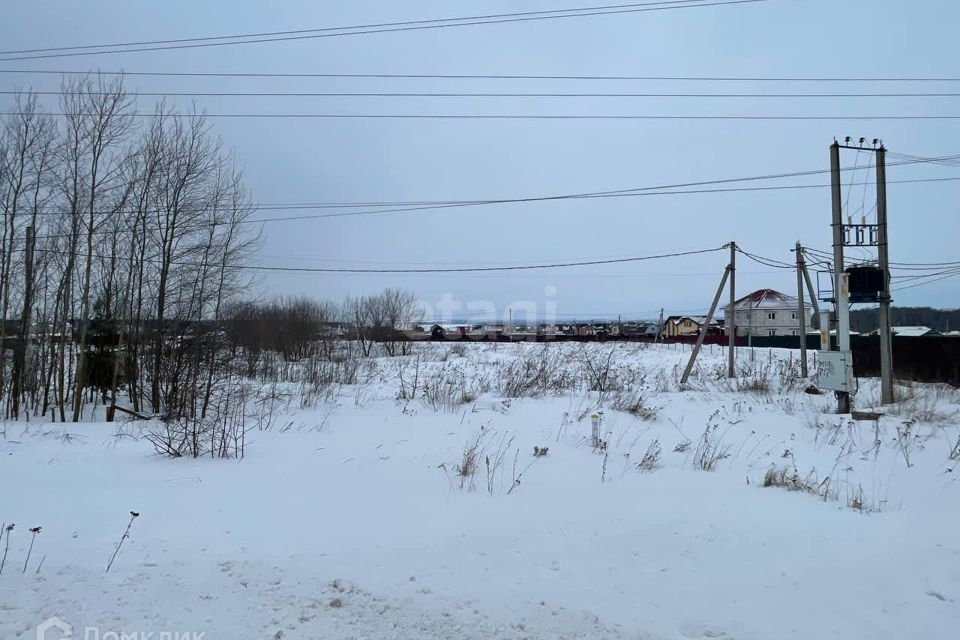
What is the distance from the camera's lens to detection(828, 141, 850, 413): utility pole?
10.7 metres

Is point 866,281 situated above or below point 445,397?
above

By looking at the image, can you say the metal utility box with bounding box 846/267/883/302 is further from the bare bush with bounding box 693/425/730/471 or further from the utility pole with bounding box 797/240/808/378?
the bare bush with bounding box 693/425/730/471

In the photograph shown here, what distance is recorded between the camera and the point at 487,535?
443 centimetres

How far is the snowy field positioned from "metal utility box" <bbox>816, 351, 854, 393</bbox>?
7.03ft

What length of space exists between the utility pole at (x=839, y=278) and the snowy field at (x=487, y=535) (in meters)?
2.33

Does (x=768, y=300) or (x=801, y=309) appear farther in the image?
(x=768, y=300)

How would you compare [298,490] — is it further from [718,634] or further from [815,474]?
[815,474]

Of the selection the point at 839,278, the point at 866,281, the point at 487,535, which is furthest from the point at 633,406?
the point at 487,535

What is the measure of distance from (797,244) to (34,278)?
71.2 ft

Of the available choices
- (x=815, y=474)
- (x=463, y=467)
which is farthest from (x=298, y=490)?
(x=815, y=474)

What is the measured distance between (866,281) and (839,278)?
0.92 meters

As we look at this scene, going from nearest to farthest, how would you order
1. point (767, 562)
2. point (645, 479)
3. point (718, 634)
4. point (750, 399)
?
point (718, 634)
point (767, 562)
point (645, 479)
point (750, 399)

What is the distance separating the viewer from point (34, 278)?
12.7 m

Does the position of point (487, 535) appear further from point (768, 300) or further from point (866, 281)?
point (768, 300)
